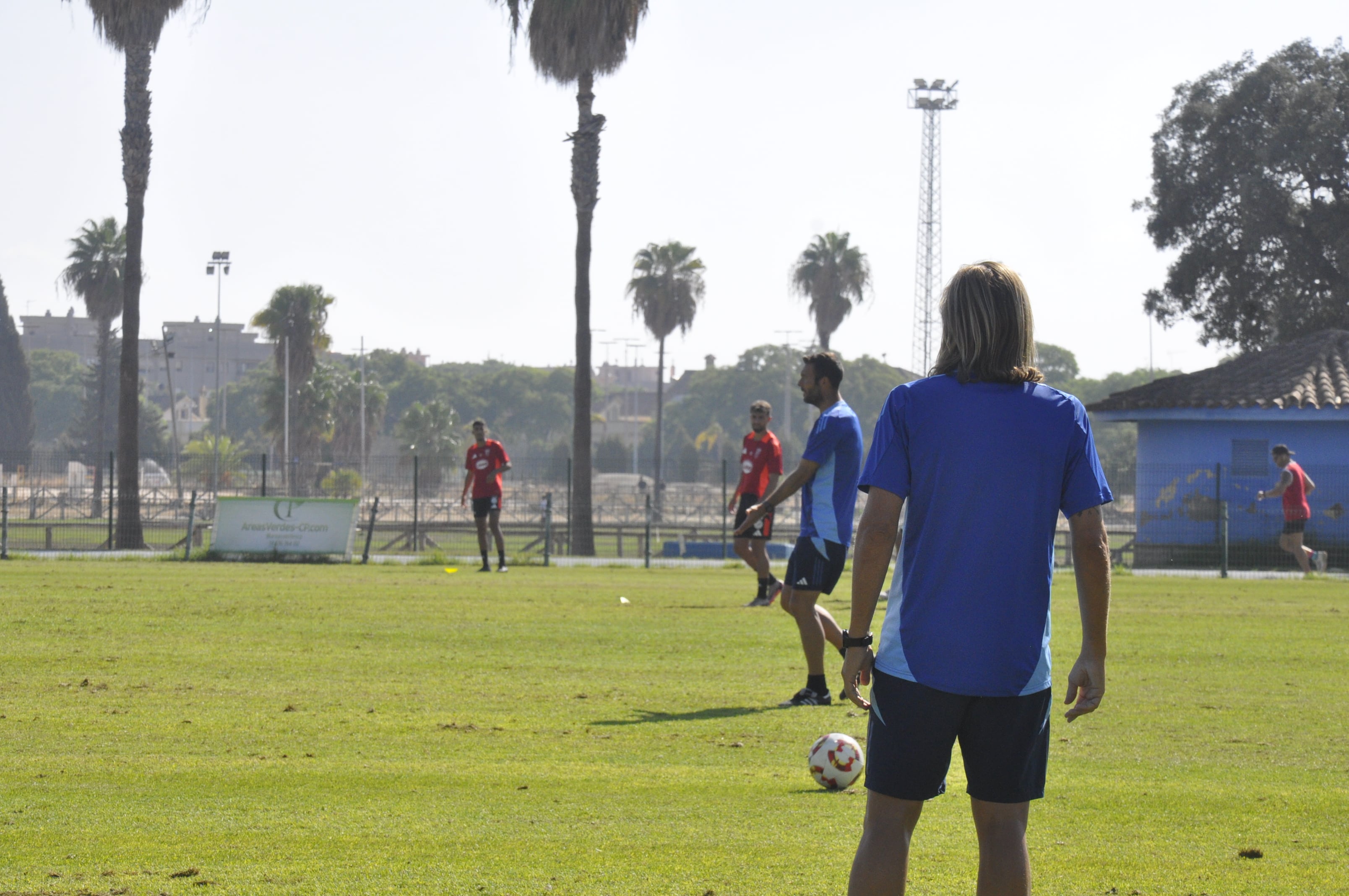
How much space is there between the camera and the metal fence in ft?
87.3

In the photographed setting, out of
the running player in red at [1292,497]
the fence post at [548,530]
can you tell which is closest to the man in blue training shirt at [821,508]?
the running player in red at [1292,497]

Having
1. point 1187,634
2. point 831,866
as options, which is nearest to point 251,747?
point 831,866

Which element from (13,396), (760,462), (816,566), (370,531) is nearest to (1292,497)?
(760,462)

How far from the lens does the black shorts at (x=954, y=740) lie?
347cm

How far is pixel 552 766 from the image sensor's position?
6.45 metres

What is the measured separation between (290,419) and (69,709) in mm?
71192

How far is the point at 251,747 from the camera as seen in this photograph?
6.71 m

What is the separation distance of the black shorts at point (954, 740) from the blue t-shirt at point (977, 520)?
0.04m

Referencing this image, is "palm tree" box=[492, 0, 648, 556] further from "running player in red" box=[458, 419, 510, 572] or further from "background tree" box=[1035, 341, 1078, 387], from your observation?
"background tree" box=[1035, 341, 1078, 387]

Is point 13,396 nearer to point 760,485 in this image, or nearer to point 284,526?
point 284,526

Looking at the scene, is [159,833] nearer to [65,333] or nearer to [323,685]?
[323,685]

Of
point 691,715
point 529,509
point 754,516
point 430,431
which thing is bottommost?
point 691,715

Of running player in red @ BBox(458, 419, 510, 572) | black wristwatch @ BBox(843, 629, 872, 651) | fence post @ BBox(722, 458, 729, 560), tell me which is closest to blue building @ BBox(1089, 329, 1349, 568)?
fence post @ BBox(722, 458, 729, 560)

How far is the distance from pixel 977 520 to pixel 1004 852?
0.87 m
